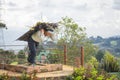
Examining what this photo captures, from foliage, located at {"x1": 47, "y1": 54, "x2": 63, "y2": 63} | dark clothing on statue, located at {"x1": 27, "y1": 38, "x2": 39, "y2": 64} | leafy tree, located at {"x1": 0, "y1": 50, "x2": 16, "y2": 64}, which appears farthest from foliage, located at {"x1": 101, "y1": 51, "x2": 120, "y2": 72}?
dark clothing on statue, located at {"x1": 27, "y1": 38, "x2": 39, "y2": 64}

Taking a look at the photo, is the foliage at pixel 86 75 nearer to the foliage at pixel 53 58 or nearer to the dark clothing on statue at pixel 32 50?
the dark clothing on statue at pixel 32 50

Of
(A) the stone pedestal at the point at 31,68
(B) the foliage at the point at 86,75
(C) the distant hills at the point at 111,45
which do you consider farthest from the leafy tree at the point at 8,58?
(C) the distant hills at the point at 111,45

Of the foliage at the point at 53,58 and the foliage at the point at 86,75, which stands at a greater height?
the foliage at the point at 53,58

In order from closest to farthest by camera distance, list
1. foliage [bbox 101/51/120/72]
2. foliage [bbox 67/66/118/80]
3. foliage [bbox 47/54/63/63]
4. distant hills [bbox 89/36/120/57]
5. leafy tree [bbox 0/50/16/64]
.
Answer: foliage [bbox 67/66/118/80], leafy tree [bbox 0/50/16/64], foliage [bbox 47/54/63/63], foliage [bbox 101/51/120/72], distant hills [bbox 89/36/120/57]

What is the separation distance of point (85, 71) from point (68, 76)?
700mm

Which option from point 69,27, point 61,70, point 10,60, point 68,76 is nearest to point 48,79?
point 68,76

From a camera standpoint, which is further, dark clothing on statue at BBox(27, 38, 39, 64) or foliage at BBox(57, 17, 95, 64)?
foliage at BBox(57, 17, 95, 64)

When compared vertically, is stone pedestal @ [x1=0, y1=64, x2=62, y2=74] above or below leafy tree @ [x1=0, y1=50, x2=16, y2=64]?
below

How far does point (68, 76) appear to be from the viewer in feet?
49.1

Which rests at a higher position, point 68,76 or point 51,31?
point 51,31

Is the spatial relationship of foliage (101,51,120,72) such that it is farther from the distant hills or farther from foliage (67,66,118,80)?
the distant hills

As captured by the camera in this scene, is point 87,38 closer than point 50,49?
No

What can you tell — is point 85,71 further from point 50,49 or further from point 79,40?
point 79,40

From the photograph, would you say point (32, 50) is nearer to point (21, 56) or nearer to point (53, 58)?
point (21, 56)
